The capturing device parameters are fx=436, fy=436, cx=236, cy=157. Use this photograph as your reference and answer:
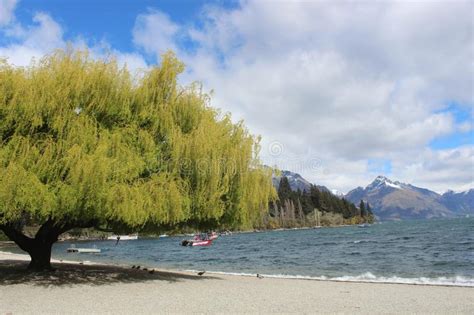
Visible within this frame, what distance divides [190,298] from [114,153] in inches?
229

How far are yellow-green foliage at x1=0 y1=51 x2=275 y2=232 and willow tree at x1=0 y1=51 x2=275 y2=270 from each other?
4 cm

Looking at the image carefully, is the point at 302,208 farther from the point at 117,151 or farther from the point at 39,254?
the point at 117,151

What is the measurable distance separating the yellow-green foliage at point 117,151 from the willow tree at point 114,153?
40 mm

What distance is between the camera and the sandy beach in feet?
41.0

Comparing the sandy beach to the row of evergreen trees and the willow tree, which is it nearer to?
the willow tree

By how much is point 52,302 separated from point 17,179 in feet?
13.6

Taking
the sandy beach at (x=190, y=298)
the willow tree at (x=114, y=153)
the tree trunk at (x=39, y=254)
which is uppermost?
the willow tree at (x=114, y=153)

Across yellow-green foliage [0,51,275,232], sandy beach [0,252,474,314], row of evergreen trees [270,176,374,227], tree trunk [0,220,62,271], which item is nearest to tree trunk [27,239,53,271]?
tree trunk [0,220,62,271]

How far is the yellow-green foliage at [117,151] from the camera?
48.5ft

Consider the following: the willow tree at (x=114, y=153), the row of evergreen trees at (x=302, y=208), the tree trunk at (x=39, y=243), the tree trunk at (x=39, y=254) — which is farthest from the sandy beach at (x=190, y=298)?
the row of evergreen trees at (x=302, y=208)

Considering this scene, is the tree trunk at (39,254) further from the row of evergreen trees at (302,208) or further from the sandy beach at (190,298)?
the row of evergreen trees at (302,208)

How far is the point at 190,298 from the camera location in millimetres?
14461

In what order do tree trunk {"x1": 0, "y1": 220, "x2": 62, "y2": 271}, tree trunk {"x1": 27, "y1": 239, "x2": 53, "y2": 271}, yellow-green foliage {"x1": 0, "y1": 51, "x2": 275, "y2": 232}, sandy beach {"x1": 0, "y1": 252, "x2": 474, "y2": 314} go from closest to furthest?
sandy beach {"x1": 0, "y1": 252, "x2": 474, "y2": 314} < yellow-green foliage {"x1": 0, "y1": 51, "x2": 275, "y2": 232} < tree trunk {"x1": 0, "y1": 220, "x2": 62, "y2": 271} < tree trunk {"x1": 27, "y1": 239, "x2": 53, "y2": 271}

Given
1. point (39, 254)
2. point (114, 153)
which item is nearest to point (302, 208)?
point (39, 254)
